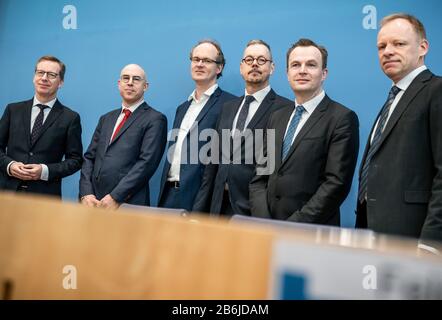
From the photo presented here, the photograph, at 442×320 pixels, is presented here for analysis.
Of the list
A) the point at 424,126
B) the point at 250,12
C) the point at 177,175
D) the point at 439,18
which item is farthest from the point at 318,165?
the point at 250,12

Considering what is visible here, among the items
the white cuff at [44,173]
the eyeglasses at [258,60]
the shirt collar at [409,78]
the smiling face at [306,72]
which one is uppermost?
the eyeglasses at [258,60]

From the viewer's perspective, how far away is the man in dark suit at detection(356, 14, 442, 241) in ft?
5.31

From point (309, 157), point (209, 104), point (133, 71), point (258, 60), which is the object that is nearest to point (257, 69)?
point (258, 60)

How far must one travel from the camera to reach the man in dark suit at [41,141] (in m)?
2.87

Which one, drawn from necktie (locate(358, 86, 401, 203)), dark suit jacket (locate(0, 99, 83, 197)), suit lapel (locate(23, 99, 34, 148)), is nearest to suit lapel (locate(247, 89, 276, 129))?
necktie (locate(358, 86, 401, 203))

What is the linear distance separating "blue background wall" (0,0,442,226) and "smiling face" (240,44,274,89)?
20.5 inches

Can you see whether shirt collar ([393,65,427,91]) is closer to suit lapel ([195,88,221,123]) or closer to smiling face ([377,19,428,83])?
smiling face ([377,19,428,83])

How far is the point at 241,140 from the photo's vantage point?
94.6 inches

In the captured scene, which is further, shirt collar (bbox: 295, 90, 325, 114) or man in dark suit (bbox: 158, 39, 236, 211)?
man in dark suit (bbox: 158, 39, 236, 211)

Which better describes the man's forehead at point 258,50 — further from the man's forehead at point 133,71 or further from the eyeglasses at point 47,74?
the eyeglasses at point 47,74

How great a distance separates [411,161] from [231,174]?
0.98m

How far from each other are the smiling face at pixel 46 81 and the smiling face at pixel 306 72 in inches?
64.8

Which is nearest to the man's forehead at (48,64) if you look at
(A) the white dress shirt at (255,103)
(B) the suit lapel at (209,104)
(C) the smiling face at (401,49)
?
(B) the suit lapel at (209,104)

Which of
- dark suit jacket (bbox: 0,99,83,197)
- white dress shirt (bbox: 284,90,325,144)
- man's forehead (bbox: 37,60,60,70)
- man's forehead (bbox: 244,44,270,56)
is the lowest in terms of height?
dark suit jacket (bbox: 0,99,83,197)
